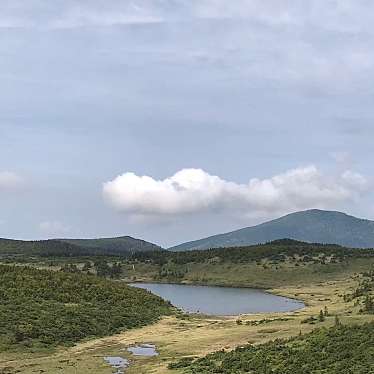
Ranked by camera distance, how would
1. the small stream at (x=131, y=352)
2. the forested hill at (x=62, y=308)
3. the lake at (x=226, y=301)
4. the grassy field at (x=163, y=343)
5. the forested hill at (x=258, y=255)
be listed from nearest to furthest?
the small stream at (x=131, y=352), the grassy field at (x=163, y=343), the forested hill at (x=62, y=308), the lake at (x=226, y=301), the forested hill at (x=258, y=255)

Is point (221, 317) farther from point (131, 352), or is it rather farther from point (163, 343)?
point (131, 352)

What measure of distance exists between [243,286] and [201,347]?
98966 millimetres

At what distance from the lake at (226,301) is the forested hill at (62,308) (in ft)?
34.6

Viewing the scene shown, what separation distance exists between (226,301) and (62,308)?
4505 cm

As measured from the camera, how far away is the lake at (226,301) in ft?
284

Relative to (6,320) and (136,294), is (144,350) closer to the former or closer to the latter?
(6,320)

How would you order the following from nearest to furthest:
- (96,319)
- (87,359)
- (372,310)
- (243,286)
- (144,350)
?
(87,359)
(144,350)
(372,310)
(96,319)
(243,286)

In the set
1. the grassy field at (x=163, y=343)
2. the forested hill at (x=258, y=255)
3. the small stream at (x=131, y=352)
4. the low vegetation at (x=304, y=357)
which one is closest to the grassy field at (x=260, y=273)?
the forested hill at (x=258, y=255)

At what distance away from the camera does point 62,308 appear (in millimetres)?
62250

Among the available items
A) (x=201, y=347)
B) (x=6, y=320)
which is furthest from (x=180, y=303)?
(x=201, y=347)

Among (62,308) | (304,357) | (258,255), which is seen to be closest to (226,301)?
(62,308)

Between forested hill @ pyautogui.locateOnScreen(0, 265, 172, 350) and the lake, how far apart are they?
34.6 feet

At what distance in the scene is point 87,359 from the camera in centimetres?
4281

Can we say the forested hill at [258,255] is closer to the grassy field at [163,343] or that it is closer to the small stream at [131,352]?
the grassy field at [163,343]
